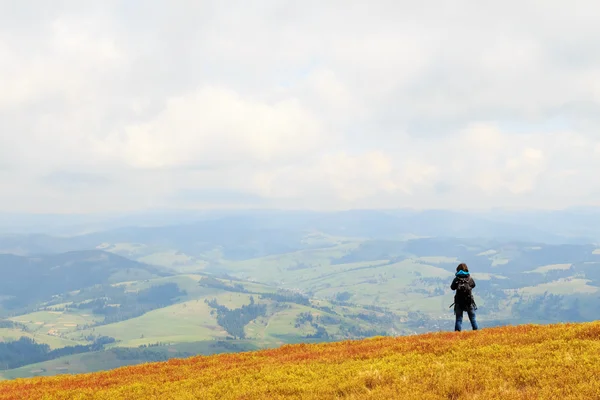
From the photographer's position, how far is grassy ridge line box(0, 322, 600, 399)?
1199 centimetres

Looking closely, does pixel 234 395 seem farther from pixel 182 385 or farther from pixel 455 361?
pixel 455 361

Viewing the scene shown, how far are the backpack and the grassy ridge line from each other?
174 inches

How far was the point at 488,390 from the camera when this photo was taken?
11.6 metres

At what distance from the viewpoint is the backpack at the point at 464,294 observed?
2609cm

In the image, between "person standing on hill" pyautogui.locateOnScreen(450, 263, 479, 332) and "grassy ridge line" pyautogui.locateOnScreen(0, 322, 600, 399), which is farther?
"person standing on hill" pyautogui.locateOnScreen(450, 263, 479, 332)

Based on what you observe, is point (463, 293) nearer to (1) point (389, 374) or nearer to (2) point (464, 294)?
(2) point (464, 294)

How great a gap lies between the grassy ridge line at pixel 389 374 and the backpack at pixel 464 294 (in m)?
4.42

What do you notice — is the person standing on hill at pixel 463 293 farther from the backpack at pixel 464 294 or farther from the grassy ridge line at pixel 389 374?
the grassy ridge line at pixel 389 374

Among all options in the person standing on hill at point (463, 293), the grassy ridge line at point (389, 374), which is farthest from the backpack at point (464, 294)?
the grassy ridge line at point (389, 374)

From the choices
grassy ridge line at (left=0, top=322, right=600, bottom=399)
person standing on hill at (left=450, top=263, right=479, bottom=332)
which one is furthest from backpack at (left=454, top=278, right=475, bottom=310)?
grassy ridge line at (left=0, top=322, right=600, bottom=399)

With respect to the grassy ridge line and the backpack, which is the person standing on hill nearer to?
the backpack

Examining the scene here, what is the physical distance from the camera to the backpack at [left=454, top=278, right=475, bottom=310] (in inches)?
1027

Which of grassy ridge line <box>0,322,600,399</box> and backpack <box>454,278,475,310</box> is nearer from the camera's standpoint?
grassy ridge line <box>0,322,600,399</box>

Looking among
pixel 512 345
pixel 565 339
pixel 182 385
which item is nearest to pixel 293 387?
pixel 182 385
